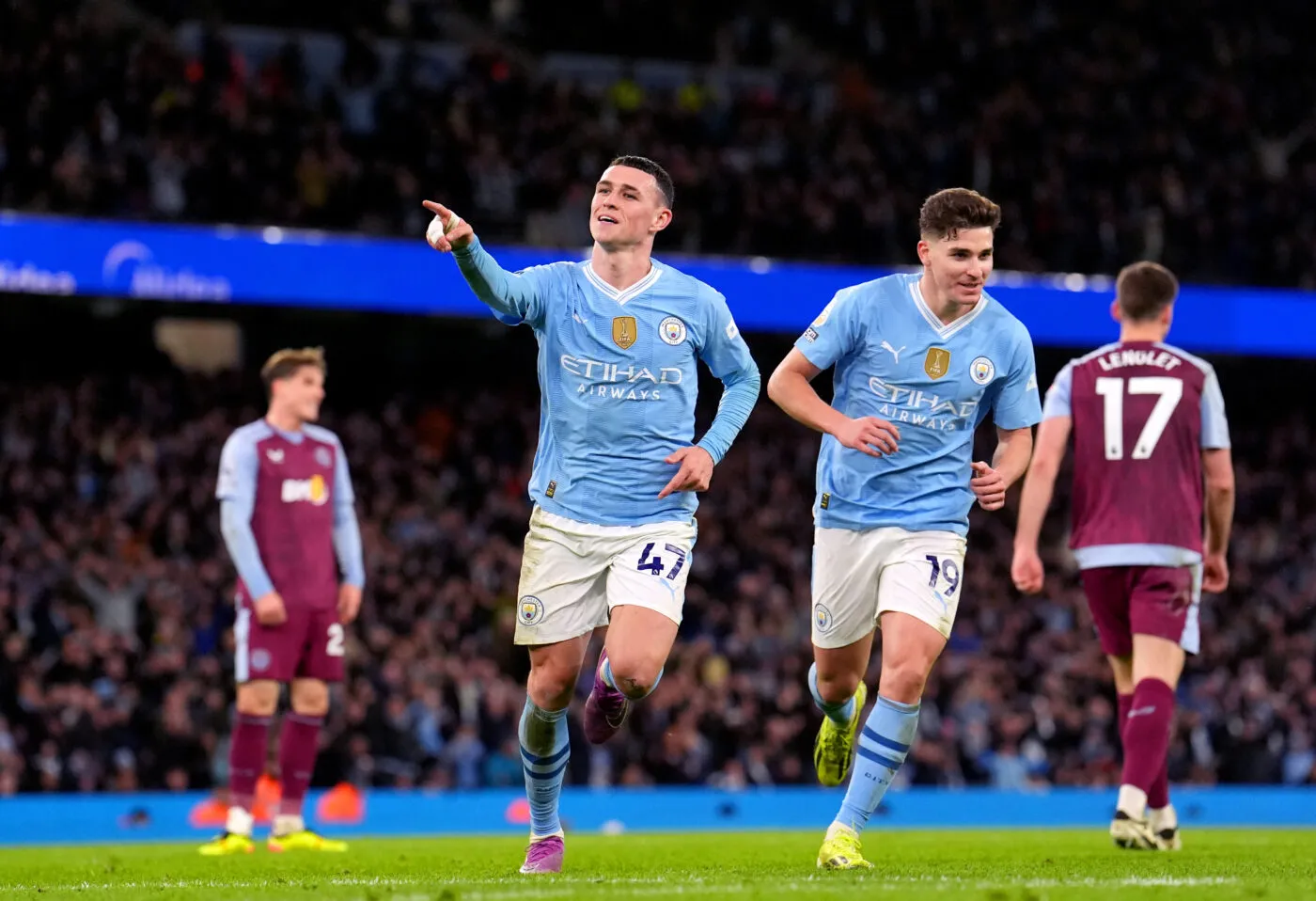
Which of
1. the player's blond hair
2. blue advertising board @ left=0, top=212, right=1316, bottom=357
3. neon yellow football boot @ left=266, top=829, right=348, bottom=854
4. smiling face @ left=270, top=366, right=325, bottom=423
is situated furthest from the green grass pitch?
blue advertising board @ left=0, top=212, right=1316, bottom=357

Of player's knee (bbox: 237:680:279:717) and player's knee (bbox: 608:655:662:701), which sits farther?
player's knee (bbox: 237:680:279:717)

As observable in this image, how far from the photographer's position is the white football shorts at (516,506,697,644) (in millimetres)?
6586

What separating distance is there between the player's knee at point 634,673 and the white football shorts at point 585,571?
0.20 meters

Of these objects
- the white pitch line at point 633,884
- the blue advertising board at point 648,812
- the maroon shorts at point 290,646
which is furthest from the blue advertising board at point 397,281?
the white pitch line at point 633,884

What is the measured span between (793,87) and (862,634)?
59.2ft

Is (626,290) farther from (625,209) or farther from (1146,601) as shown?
(1146,601)

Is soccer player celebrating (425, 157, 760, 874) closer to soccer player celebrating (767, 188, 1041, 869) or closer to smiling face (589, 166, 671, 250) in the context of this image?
smiling face (589, 166, 671, 250)

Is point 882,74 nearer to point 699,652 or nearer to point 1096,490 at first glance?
point 699,652

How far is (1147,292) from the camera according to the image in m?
8.02

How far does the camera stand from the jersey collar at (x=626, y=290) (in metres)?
6.81

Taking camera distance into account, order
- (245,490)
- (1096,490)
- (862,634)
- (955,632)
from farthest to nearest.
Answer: (955,632)
(245,490)
(1096,490)
(862,634)

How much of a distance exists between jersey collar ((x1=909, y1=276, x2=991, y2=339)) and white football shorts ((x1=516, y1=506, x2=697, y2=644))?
129cm

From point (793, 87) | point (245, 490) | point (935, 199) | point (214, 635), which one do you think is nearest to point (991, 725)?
point (214, 635)

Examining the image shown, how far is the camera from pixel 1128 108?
25.7 metres
